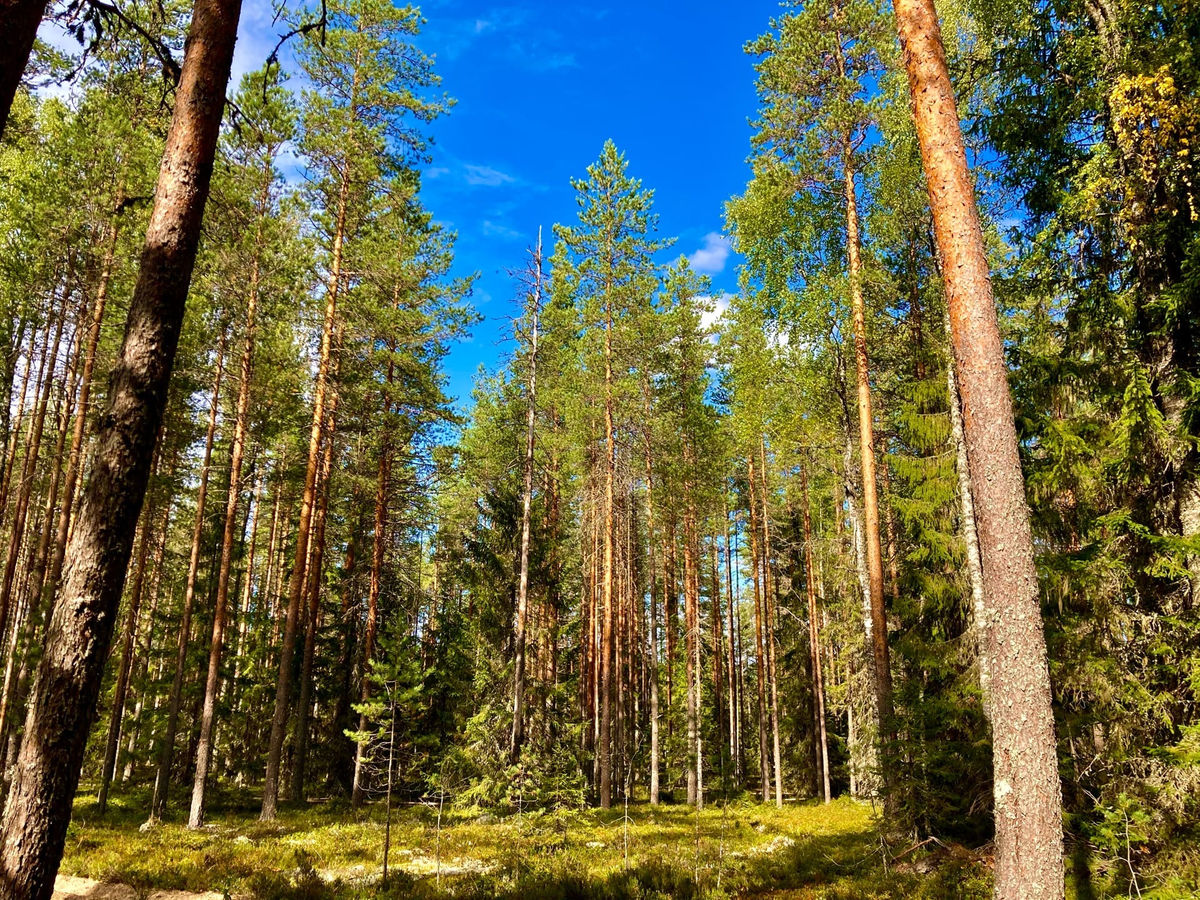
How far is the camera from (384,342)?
1964 cm

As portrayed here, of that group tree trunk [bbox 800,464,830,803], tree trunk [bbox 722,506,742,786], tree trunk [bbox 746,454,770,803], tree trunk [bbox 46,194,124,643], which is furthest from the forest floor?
tree trunk [bbox 722,506,742,786]

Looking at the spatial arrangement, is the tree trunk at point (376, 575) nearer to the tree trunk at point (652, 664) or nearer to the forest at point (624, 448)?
the forest at point (624, 448)

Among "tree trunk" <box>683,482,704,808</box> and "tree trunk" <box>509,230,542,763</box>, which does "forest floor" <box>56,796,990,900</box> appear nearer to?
"tree trunk" <box>509,230,542,763</box>

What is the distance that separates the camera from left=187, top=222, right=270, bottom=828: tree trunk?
1439cm

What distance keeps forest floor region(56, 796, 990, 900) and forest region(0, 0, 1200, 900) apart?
0.16 meters

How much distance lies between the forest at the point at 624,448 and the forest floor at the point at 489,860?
16 centimetres

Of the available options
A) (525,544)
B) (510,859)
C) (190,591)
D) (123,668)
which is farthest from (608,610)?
(123,668)

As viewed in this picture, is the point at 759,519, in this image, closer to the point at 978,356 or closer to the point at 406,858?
the point at 406,858

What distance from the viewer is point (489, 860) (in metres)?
11.8

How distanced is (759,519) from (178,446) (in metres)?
20.7

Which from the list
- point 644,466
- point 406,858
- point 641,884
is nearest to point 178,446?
point 406,858

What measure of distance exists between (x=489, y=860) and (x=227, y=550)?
30.3 ft

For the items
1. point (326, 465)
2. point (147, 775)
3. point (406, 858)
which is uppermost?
point (326, 465)

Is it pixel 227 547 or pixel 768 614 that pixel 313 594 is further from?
pixel 768 614
